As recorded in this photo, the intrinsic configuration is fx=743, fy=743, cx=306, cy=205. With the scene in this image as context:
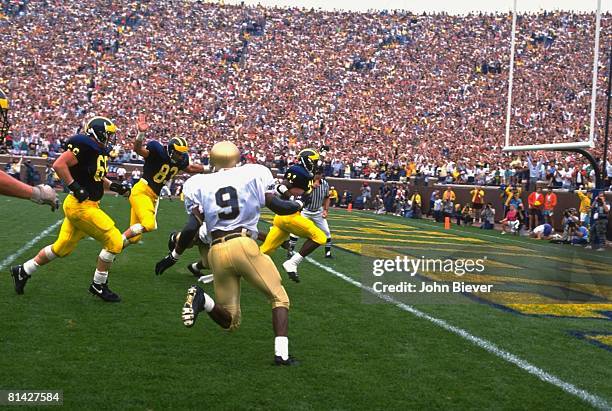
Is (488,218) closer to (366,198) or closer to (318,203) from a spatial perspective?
(366,198)

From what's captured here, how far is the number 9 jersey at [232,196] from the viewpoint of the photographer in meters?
5.00

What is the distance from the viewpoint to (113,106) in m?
37.2

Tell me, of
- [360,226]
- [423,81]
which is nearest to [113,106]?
[423,81]

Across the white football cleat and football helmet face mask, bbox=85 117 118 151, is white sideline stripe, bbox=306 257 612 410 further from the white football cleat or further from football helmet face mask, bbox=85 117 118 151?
football helmet face mask, bbox=85 117 118 151

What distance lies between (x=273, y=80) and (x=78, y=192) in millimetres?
34604

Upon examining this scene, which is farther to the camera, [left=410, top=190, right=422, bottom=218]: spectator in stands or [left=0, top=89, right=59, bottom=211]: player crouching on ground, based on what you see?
[left=410, top=190, right=422, bottom=218]: spectator in stands

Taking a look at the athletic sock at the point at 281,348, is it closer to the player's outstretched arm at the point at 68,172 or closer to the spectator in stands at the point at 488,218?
the player's outstretched arm at the point at 68,172

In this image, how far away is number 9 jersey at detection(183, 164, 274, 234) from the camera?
16.4 feet

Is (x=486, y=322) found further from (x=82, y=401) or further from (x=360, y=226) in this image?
(x=360, y=226)

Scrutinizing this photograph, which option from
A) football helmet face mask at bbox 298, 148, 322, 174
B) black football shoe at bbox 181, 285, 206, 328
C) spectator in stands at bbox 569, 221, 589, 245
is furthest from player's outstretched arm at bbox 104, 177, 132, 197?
spectator in stands at bbox 569, 221, 589, 245

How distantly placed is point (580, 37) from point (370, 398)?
697 inches

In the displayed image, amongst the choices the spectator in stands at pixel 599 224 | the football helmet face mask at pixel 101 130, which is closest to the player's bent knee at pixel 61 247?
the football helmet face mask at pixel 101 130

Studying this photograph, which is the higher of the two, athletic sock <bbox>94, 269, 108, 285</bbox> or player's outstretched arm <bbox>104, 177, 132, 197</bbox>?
player's outstretched arm <bbox>104, 177, 132, 197</bbox>

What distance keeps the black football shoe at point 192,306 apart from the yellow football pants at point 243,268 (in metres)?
0.18
